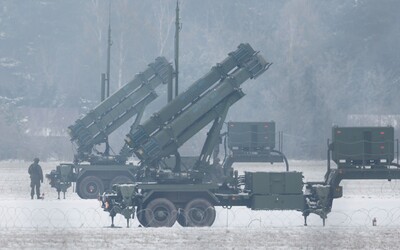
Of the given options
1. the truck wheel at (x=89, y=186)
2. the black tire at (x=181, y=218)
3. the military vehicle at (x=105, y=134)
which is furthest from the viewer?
the military vehicle at (x=105, y=134)

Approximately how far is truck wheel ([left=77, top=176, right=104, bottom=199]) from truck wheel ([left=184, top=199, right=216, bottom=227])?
15980 mm

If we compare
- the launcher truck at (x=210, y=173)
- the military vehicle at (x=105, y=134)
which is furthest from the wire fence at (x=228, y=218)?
the military vehicle at (x=105, y=134)

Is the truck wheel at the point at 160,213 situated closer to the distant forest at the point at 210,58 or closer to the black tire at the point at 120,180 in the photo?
the black tire at the point at 120,180

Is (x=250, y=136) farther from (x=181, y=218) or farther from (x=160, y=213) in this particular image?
(x=160, y=213)

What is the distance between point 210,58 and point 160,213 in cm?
9380

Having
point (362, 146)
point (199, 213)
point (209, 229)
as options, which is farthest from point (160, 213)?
point (362, 146)

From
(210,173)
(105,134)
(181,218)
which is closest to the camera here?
(181,218)

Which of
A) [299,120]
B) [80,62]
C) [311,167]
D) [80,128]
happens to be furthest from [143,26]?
[80,128]

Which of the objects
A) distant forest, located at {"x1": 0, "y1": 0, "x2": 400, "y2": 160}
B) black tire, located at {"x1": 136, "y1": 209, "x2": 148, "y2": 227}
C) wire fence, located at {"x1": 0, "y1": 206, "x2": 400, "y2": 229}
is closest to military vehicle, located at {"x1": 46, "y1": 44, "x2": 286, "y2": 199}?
wire fence, located at {"x1": 0, "y1": 206, "x2": 400, "y2": 229}

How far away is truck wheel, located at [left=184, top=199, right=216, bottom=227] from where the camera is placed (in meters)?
42.0

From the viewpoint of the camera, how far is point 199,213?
42219 millimetres

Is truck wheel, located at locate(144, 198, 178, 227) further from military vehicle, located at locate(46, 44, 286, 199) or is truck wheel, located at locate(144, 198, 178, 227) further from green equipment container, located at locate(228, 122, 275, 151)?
green equipment container, located at locate(228, 122, 275, 151)

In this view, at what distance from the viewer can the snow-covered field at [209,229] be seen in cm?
3481

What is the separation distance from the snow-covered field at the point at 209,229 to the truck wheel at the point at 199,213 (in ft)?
1.44
